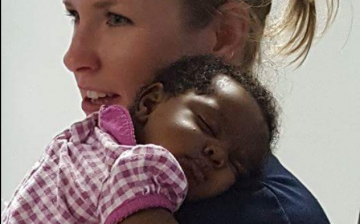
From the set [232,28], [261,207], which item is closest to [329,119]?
[232,28]

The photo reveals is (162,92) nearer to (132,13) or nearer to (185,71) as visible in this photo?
(185,71)

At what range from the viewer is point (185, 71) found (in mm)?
953

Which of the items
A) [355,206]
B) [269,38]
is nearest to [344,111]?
[355,206]

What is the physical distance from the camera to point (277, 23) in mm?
1352

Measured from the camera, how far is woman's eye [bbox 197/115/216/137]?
2.85 ft

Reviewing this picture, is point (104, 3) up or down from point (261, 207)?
up

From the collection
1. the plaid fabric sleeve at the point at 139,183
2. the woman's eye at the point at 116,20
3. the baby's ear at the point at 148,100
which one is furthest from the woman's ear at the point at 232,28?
the plaid fabric sleeve at the point at 139,183


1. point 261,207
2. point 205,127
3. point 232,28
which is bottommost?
point 261,207

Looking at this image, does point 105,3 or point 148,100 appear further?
point 105,3

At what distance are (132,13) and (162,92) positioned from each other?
0.25m

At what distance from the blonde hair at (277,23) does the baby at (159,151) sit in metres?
0.21

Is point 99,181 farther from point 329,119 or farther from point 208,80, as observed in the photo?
point 329,119

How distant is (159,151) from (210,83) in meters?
0.16

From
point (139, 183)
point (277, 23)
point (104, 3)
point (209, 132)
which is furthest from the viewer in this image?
point (277, 23)
